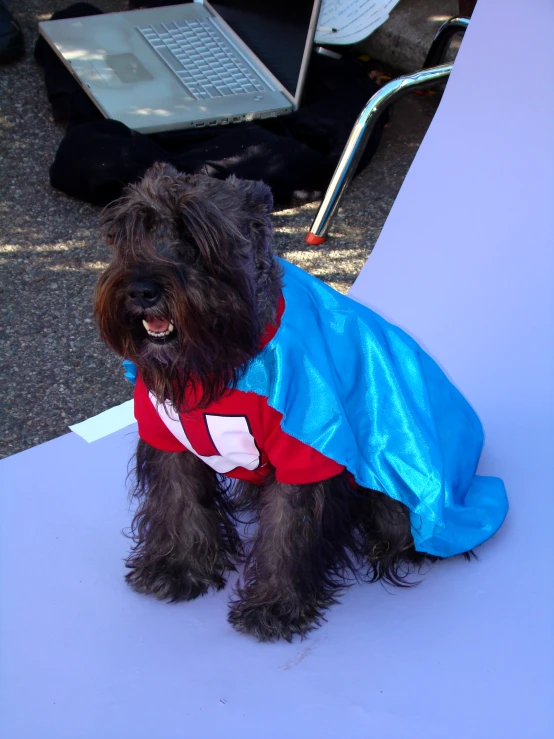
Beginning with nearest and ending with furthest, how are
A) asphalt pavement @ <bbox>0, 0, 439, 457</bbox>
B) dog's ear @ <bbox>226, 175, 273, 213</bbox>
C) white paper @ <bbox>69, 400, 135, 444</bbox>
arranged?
1. dog's ear @ <bbox>226, 175, 273, 213</bbox>
2. white paper @ <bbox>69, 400, 135, 444</bbox>
3. asphalt pavement @ <bbox>0, 0, 439, 457</bbox>

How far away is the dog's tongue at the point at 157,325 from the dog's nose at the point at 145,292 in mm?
57

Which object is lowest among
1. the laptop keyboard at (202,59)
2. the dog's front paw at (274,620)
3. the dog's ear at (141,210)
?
the laptop keyboard at (202,59)

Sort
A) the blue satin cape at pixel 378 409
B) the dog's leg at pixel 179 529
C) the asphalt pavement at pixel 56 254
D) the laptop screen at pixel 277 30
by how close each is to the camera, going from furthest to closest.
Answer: the laptop screen at pixel 277 30, the asphalt pavement at pixel 56 254, the dog's leg at pixel 179 529, the blue satin cape at pixel 378 409

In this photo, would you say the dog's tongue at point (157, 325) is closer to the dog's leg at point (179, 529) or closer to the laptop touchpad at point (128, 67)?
the dog's leg at point (179, 529)

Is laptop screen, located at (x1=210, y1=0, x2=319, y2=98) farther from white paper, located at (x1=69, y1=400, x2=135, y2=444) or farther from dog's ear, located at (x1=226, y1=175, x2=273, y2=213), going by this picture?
dog's ear, located at (x1=226, y1=175, x2=273, y2=213)

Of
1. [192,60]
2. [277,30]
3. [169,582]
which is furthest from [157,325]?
[192,60]

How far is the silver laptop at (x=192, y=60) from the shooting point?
428 centimetres

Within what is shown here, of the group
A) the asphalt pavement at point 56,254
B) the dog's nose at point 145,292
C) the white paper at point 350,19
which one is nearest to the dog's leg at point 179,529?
the dog's nose at point 145,292

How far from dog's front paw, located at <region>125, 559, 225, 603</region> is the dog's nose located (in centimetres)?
90

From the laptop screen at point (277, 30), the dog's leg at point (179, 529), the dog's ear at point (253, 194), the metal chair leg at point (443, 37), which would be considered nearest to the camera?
the dog's ear at point (253, 194)

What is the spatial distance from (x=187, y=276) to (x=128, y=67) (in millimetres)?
3403

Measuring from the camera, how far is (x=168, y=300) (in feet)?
5.00

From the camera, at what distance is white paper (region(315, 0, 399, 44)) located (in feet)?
13.8

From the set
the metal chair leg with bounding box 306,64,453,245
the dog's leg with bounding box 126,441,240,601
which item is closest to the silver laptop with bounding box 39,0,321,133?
the metal chair leg with bounding box 306,64,453,245
